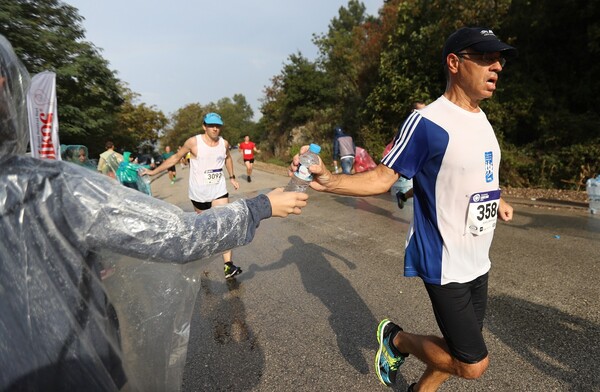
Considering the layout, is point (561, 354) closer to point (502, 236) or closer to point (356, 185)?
point (356, 185)

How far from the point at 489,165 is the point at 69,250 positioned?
6.57 feet

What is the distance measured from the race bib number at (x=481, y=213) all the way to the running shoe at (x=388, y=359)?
0.90 meters

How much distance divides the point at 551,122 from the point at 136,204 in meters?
12.5

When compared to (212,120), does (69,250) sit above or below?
below

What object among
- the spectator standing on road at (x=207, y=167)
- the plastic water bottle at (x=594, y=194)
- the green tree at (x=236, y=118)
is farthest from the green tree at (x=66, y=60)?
the green tree at (x=236, y=118)

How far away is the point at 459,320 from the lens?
1.87m

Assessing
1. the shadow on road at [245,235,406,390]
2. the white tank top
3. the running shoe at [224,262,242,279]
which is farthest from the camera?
the white tank top

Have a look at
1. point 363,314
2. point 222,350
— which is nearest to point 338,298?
point 363,314

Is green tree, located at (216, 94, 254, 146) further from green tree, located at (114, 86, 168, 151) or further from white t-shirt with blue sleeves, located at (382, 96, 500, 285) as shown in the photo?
white t-shirt with blue sleeves, located at (382, 96, 500, 285)

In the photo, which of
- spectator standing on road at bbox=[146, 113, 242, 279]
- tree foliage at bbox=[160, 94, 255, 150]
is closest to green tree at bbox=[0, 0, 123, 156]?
spectator standing on road at bbox=[146, 113, 242, 279]

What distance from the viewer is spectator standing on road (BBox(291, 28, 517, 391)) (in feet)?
6.15

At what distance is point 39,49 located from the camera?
13.9 m

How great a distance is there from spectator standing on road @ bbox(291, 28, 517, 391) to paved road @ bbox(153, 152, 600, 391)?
0.74 metres

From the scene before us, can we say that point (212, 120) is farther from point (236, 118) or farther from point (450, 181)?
point (236, 118)
